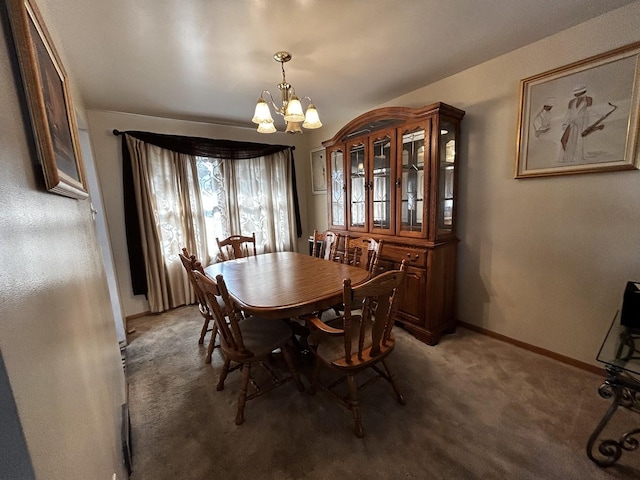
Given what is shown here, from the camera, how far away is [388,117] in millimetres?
2449

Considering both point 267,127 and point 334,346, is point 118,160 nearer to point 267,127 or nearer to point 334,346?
point 267,127

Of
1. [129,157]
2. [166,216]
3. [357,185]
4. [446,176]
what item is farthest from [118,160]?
[446,176]

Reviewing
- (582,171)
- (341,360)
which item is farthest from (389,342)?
(582,171)

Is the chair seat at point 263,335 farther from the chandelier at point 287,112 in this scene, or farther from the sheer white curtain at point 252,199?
the sheer white curtain at point 252,199

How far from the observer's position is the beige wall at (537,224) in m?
1.71

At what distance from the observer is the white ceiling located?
145 cm

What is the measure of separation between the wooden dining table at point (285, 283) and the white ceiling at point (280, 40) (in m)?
1.60

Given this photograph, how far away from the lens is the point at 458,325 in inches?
103

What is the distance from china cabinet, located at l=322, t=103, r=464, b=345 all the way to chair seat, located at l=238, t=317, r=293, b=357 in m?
1.05

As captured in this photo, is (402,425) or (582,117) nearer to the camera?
(402,425)

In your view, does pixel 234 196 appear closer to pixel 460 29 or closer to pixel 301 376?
pixel 301 376

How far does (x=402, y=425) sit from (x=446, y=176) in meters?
1.94

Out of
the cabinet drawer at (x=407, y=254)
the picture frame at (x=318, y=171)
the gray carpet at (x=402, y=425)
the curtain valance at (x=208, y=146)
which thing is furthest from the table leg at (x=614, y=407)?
the curtain valance at (x=208, y=146)

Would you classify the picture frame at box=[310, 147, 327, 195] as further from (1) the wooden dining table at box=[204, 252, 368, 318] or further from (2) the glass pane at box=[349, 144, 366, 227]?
(1) the wooden dining table at box=[204, 252, 368, 318]
